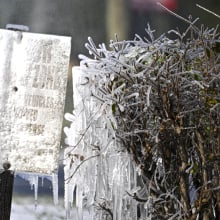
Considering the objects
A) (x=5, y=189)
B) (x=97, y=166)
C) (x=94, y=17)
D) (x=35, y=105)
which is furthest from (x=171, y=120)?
(x=94, y=17)

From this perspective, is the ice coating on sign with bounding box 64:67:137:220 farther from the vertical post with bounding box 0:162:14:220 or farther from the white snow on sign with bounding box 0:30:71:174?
the vertical post with bounding box 0:162:14:220

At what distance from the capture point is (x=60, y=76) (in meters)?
2.34

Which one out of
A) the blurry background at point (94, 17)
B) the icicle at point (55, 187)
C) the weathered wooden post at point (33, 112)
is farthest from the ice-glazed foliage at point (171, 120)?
the blurry background at point (94, 17)

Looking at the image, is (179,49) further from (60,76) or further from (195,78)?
(60,76)

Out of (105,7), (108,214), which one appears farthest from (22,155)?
(105,7)

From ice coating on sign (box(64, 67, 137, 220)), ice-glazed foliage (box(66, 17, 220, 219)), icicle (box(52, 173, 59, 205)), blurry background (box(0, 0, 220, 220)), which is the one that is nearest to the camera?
ice-glazed foliage (box(66, 17, 220, 219))

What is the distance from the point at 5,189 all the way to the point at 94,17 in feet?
4.70

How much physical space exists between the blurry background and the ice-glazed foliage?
1.25 metres

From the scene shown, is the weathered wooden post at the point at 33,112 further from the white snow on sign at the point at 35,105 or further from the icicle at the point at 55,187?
the icicle at the point at 55,187

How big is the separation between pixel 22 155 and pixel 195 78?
1.03 m

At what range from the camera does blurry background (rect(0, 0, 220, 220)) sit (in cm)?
312

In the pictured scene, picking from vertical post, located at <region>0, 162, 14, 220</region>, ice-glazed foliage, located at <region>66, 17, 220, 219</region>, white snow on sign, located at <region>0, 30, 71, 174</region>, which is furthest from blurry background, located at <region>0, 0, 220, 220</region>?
ice-glazed foliage, located at <region>66, 17, 220, 219</region>

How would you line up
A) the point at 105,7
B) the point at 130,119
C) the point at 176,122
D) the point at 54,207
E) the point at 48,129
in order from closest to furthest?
1. the point at 176,122
2. the point at 130,119
3. the point at 48,129
4. the point at 54,207
5. the point at 105,7

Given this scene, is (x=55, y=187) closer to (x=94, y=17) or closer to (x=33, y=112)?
(x=33, y=112)
